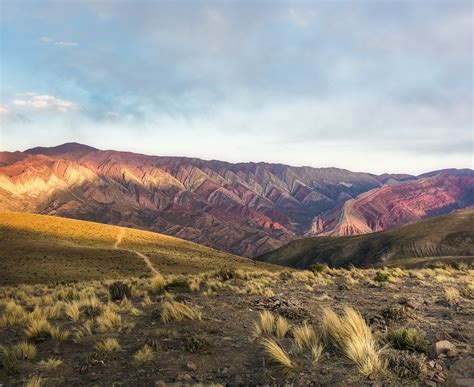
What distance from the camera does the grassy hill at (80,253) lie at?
1889 inches

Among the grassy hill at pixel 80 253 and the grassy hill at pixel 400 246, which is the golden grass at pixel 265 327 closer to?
the grassy hill at pixel 80 253

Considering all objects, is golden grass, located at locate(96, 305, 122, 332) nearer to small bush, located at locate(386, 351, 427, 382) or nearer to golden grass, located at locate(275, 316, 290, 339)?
golden grass, located at locate(275, 316, 290, 339)

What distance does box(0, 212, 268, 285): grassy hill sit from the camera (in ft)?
157

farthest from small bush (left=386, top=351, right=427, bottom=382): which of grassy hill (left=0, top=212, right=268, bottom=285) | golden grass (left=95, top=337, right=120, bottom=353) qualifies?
grassy hill (left=0, top=212, right=268, bottom=285)

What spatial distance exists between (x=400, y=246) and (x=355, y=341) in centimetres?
11995

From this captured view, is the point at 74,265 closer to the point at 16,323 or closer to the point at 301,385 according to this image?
the point at 16,323

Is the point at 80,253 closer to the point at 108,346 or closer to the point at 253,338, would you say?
the point at 108,346

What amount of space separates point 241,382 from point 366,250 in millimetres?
127478

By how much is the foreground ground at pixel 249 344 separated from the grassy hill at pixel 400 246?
89.6 m

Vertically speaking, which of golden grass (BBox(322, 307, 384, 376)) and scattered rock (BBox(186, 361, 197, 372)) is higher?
golden grass (BBox(322, 307, 384, 376))

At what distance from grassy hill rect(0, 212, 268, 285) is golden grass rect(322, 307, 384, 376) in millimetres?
41011

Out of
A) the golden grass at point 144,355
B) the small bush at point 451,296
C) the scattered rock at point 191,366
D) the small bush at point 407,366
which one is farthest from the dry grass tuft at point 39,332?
the small bush at point 451,296

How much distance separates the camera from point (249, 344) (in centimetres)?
900

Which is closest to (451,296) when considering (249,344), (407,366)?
(407,366)
